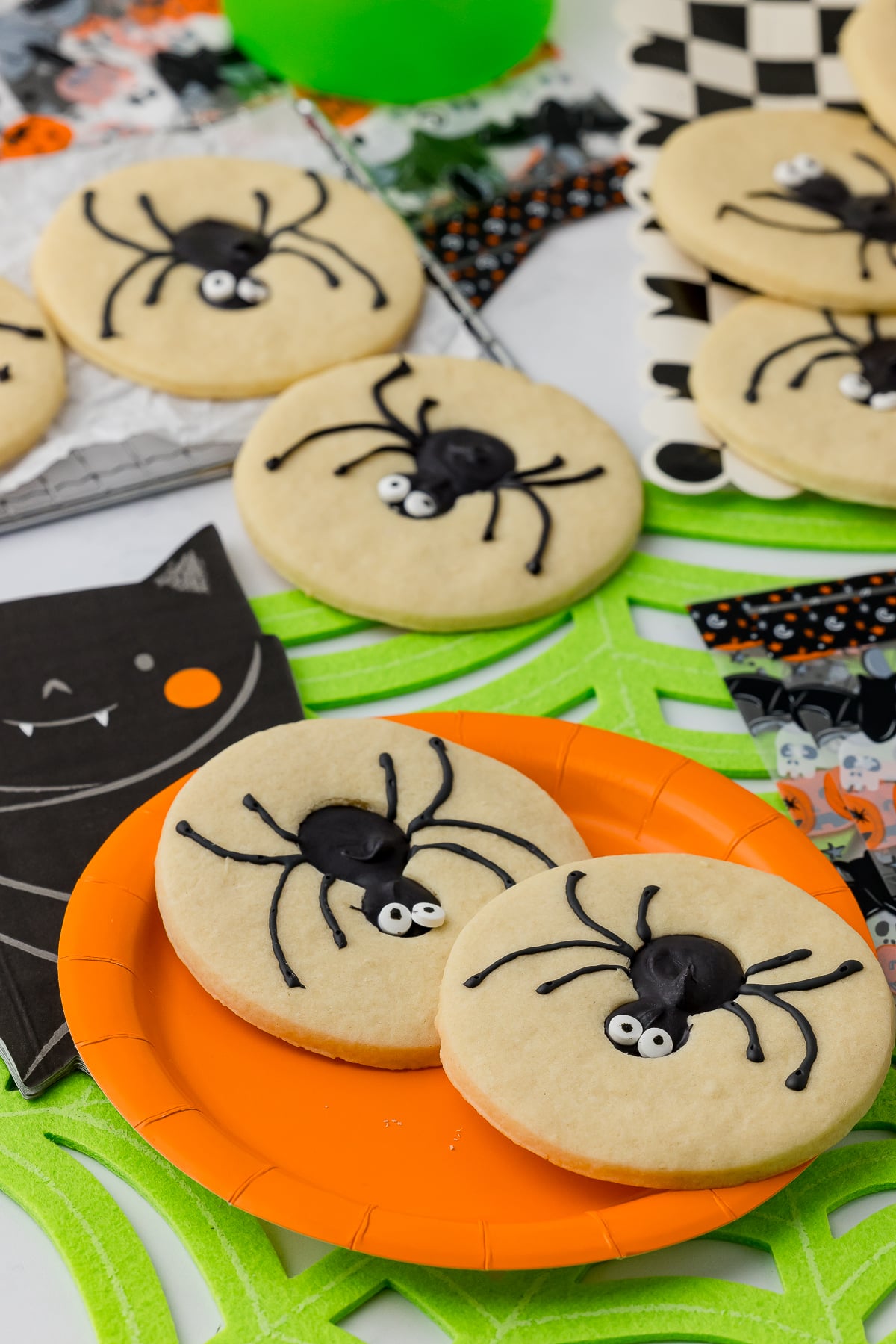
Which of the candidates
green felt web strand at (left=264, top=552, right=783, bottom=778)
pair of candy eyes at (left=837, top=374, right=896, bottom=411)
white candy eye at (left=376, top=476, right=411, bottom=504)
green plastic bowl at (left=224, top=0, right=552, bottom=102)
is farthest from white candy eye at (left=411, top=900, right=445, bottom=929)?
green plastic bowl at (left=224, top=0, right=552, bottom=102)

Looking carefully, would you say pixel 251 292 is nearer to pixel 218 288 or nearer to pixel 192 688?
pixel 218 288

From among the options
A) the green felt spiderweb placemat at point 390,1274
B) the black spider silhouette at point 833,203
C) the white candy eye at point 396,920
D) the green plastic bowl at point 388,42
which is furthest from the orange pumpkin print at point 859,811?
the green plastic bowl at point 388,42

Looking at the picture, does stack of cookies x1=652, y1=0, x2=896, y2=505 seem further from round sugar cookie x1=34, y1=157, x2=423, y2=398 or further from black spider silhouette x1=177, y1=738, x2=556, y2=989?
black spider silhouette x1=177, y1=738, x2=556, y2=989

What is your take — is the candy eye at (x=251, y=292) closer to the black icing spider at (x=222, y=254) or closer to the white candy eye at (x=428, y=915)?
the black icing spider at (x=222, y=254)

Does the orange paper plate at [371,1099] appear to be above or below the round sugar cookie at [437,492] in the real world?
below

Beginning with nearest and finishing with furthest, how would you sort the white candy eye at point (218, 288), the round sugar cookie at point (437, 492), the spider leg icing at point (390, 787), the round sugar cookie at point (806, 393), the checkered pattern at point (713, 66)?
the spider leg icing at point (390, 787), the round sugar cookie at point (437, 492), the round sugar cookie at point (806, 393), the white candy eye at point (218, 288), the checkered pattern at point (713, 66)

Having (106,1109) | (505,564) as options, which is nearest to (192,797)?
(106,1109)

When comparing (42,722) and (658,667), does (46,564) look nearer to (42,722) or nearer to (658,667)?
(42,722)
